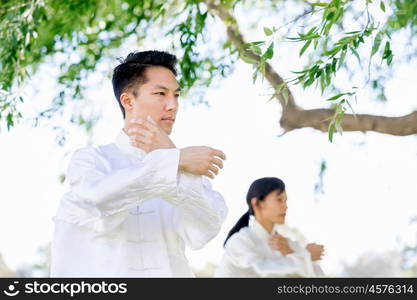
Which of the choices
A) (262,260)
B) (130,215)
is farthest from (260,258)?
(130,215)

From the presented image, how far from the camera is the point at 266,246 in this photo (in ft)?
13.5

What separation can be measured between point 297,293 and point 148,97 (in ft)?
3.37

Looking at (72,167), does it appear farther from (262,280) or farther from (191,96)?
(191,96)

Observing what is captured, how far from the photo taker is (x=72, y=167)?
317 cm

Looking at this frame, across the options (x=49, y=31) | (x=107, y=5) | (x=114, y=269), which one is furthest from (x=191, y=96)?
(x=114, y=269)

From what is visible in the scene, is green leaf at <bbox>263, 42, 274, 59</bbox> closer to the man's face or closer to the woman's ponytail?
the man's face

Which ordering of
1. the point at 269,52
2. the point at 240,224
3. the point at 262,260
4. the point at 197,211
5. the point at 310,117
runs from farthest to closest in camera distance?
the point at 310,117 < the point at 240,224 < the point at 262,260 < the point at 269,52 < the point at 197,211

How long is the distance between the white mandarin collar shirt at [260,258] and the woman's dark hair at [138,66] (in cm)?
96

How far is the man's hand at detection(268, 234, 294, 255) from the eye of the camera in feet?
13.4

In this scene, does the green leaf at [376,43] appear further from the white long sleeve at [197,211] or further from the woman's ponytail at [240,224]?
the woman's ponytail at [240,224]

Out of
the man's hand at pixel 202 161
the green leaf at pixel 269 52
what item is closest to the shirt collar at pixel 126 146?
the man's hand at pixel 202 161

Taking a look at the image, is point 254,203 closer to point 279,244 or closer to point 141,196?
point 279,244

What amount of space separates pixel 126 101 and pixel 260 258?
1.05 metres

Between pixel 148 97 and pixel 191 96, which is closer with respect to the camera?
pixel 148 97
